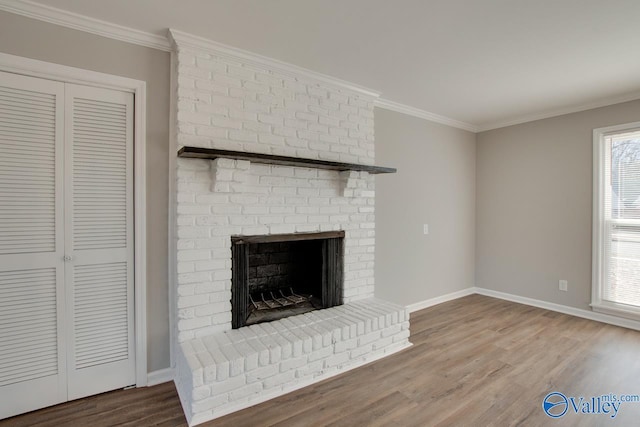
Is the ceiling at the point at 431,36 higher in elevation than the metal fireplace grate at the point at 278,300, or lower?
higher

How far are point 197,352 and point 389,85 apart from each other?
2815 millimetres

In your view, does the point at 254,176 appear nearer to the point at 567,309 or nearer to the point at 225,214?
the point at 225,214

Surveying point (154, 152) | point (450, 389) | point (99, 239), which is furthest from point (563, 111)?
point (99, 239)

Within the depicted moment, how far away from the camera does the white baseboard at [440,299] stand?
12.3ft

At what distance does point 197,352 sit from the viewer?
1951mm

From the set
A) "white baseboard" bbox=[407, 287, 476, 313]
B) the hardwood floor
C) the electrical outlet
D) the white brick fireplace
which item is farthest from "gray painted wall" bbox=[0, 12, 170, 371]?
the electrical outlet

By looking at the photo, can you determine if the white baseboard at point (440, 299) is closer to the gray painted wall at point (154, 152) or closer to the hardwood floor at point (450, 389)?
the hardwood floor at point (450, 389)

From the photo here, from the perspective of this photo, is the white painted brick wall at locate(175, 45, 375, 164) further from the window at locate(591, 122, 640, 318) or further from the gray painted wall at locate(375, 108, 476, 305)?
the window at locate(591, 122, 640, 318)

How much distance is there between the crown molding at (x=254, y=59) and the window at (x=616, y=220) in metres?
2.81

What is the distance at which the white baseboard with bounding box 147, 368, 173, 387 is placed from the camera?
7.11ft

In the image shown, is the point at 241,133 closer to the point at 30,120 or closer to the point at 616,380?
the point at 30,120

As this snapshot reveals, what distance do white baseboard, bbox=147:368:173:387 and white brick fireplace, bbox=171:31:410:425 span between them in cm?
19

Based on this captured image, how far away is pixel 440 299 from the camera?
4.05m

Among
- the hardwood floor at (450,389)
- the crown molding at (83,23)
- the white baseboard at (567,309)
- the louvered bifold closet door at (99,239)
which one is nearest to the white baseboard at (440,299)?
the white baseboard at (567,309)
